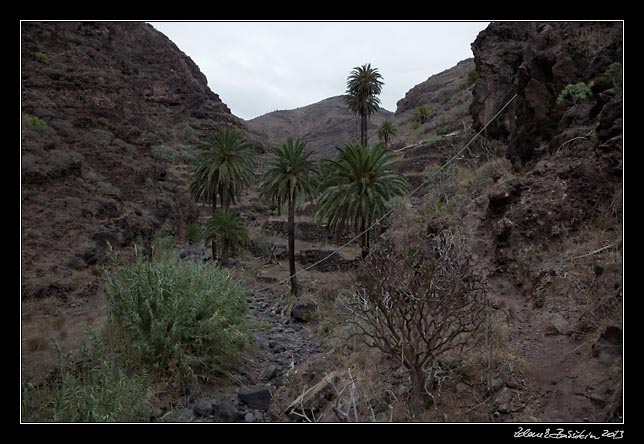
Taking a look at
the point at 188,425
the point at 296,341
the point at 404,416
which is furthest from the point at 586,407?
the point at 296,341

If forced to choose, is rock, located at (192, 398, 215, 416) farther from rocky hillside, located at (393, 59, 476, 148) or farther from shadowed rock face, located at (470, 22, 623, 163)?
rocky hillside, located at (393, 59, 476, 148)

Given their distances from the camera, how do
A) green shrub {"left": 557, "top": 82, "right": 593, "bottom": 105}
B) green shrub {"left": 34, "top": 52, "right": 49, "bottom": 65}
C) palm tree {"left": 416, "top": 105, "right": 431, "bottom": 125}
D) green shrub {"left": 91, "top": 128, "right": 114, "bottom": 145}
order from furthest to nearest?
palm tree {"left": 416, "top": 105, "right": 431, "bottom": 125}
green shrub {"left": 34, "top": 52, "right": 49, "bottom": 65}
green shrub {"left": 91, "top": 128, "right": 114, "bottom": 145}
green shrub {"left": 557, "top": 82, "right": 593, "bottom": 105}

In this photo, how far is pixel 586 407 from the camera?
4844 mm

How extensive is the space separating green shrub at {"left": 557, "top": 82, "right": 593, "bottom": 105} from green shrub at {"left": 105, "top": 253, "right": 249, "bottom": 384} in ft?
35.0

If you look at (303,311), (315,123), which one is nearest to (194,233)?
(303,311)

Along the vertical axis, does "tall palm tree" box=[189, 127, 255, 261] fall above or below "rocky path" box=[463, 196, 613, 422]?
above

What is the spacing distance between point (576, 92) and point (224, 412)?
11.4m

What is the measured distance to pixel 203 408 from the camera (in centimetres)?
888

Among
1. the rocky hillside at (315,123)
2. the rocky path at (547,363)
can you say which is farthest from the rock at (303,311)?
the rocky hillside at (315,123)

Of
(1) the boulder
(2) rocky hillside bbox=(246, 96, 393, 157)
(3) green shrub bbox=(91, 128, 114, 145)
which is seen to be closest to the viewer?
(1) the boulder

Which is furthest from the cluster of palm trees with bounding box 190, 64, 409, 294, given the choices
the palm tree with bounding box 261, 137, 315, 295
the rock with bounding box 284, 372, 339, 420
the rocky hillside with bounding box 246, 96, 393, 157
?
the rocky hillside with bounding box 246, 96, 393, 157

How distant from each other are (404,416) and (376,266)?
242cm

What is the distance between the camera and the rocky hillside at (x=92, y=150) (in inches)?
832

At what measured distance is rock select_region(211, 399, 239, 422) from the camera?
28.2 feet
